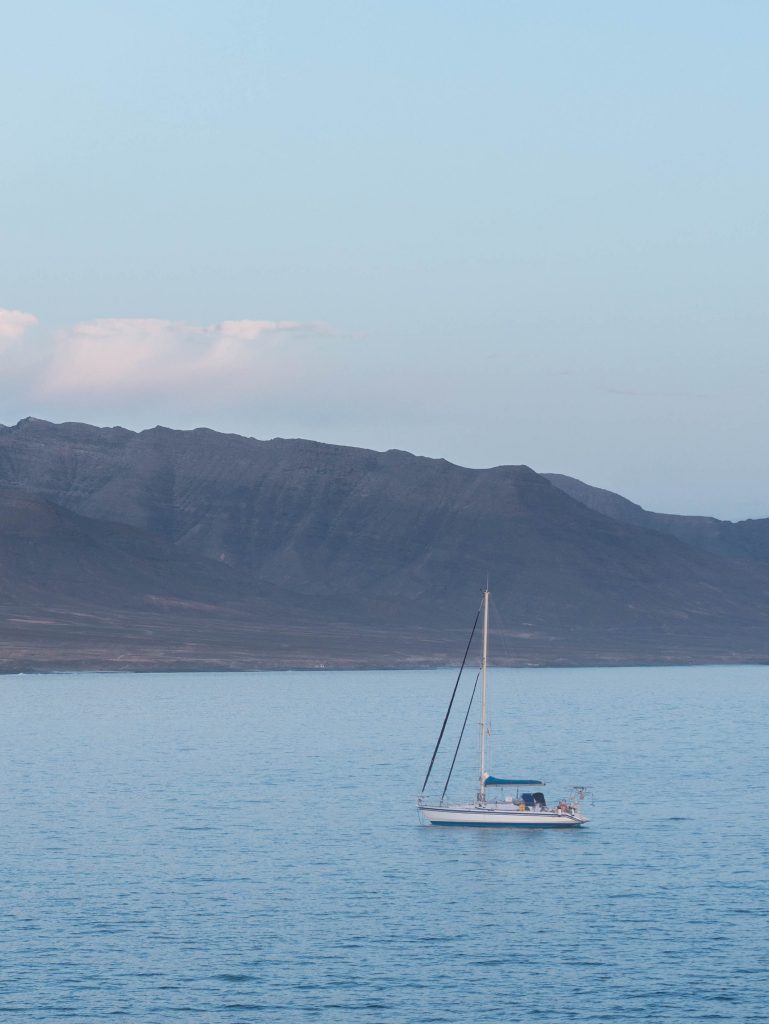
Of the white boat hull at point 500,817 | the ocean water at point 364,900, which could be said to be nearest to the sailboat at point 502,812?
the white boat hull at point 500,817

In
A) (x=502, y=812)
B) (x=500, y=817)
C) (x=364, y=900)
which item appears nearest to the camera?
(x=364, y=900)

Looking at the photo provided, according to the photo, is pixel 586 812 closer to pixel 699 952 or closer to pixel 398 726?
pixel 699 952

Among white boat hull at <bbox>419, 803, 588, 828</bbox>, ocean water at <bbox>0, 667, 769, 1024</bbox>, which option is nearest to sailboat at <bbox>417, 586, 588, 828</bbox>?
white boat hull at <bbox>419, 803, 588, 828</bbox>

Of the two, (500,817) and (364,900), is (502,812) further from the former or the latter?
(364,900)

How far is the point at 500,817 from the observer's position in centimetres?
8419

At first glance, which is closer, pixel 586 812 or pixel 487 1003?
pixel 487 1003

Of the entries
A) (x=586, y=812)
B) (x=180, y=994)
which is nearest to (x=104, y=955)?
(x=180, y=994)

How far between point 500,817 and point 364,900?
792 inches

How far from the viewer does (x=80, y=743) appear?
14388 cm

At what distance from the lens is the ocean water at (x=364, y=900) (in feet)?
166

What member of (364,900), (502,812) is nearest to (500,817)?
(502,812)

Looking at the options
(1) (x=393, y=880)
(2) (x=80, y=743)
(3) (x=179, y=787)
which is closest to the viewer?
(1) (x=393, y=880)

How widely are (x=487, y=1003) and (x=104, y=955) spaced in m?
14.0

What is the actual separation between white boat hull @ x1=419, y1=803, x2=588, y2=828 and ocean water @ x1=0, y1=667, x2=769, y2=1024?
78cm
